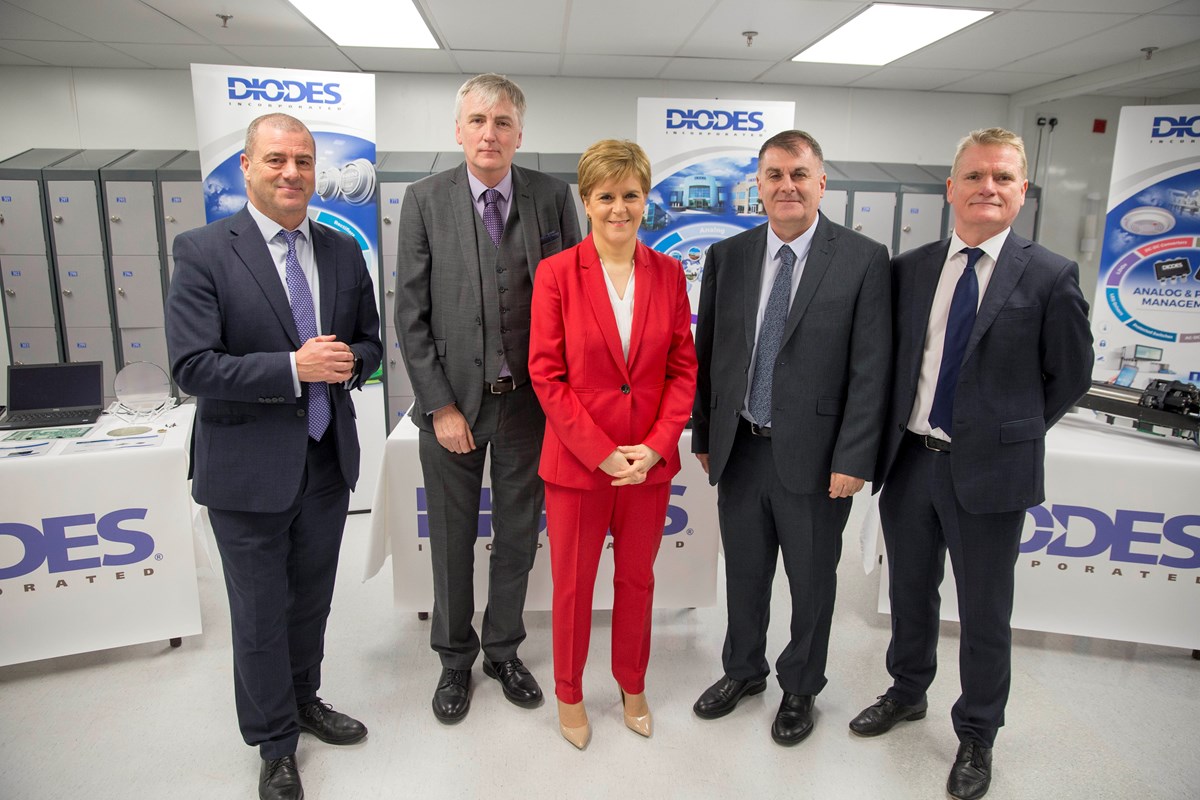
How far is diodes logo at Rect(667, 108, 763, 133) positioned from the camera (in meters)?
3.88

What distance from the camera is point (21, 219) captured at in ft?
16.7

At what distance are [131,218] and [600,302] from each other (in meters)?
4.87

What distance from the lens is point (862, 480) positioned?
192 centimetres

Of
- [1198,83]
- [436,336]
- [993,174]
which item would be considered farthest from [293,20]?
[1198,83]

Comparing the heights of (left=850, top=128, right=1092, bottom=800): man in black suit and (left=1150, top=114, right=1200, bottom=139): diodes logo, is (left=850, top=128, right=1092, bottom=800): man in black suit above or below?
below

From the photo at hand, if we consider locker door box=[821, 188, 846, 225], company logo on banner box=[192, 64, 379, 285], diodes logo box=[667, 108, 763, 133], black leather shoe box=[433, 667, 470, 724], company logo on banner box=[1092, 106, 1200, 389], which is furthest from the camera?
locker door box=[821, 188, 846, 225]

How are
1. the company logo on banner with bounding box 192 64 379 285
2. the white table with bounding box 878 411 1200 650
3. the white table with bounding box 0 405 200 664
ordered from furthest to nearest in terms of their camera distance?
the company logo on banner with bounding box 192 64 379 285 < the white table with bounding box 878 411 1200 650 < the white table with bounding box 0 405 200 664

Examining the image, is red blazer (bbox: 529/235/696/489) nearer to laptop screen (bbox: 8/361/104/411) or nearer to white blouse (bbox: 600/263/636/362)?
white blouse (bbox: 600/263/636/362)

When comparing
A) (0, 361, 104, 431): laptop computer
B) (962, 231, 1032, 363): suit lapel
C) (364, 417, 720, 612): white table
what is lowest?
(364, 417, 720, 612): white table

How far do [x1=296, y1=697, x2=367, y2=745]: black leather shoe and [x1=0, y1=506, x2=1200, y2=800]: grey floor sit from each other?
0.03 meters

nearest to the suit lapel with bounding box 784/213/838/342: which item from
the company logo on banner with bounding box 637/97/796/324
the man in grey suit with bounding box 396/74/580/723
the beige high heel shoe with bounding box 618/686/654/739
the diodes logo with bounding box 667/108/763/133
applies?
the man in grey suit with bounding box 396/74/580/723

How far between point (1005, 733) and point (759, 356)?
1.45 metres

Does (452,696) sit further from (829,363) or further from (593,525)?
(829,363)

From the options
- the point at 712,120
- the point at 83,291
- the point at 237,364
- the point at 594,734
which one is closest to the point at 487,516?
the point at 594,734
